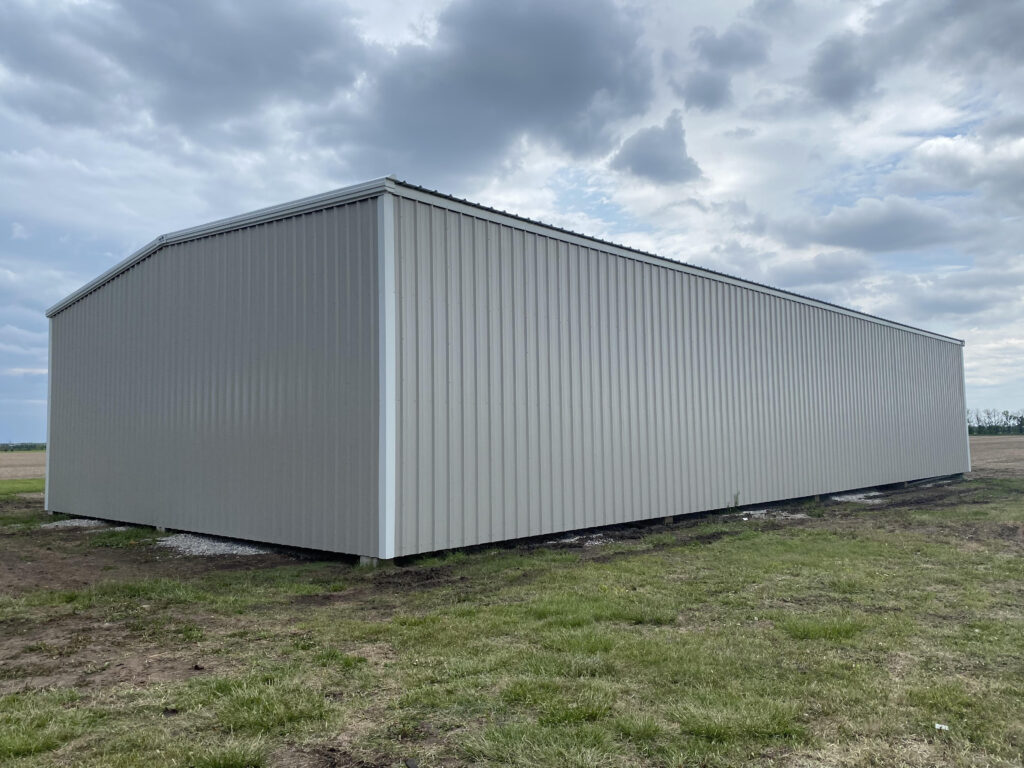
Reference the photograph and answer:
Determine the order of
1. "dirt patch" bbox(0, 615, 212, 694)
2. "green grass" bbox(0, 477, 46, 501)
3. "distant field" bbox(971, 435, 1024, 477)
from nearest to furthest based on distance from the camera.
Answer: "dirt patch" bbox(0, 615, 212, 694) → "green grass" bbox(0, 477, 46, 501) → "distant field" bbox(971, 435, 1024, 477)

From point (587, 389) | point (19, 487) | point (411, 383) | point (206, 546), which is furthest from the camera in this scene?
point (19, 487)

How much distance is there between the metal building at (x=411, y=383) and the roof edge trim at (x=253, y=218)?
4cm

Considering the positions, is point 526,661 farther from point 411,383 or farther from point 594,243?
point 594,243

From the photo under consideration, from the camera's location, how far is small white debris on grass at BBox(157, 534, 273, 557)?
33.9ft

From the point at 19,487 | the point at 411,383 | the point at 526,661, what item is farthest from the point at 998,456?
the point at 19,487

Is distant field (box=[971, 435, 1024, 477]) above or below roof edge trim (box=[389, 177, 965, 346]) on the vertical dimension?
below

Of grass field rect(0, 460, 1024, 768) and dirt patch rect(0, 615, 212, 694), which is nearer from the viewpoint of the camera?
grass field rect(0, 460, 1024, 768)

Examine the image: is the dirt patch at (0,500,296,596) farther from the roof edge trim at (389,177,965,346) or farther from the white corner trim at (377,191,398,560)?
the roof edge trim at (389,177,965,346)

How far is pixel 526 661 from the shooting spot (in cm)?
472

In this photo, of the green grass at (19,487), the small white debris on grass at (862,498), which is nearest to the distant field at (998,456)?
the small white debris on grass at (862,498)

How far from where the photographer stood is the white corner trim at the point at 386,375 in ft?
28.0

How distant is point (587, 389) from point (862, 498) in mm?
9645

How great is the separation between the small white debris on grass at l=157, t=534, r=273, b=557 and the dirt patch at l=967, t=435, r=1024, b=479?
876 inches

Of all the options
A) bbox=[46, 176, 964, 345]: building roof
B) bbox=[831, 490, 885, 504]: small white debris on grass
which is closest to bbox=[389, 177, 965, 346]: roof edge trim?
bbox=[46, 176, 964, 345]: building roof
